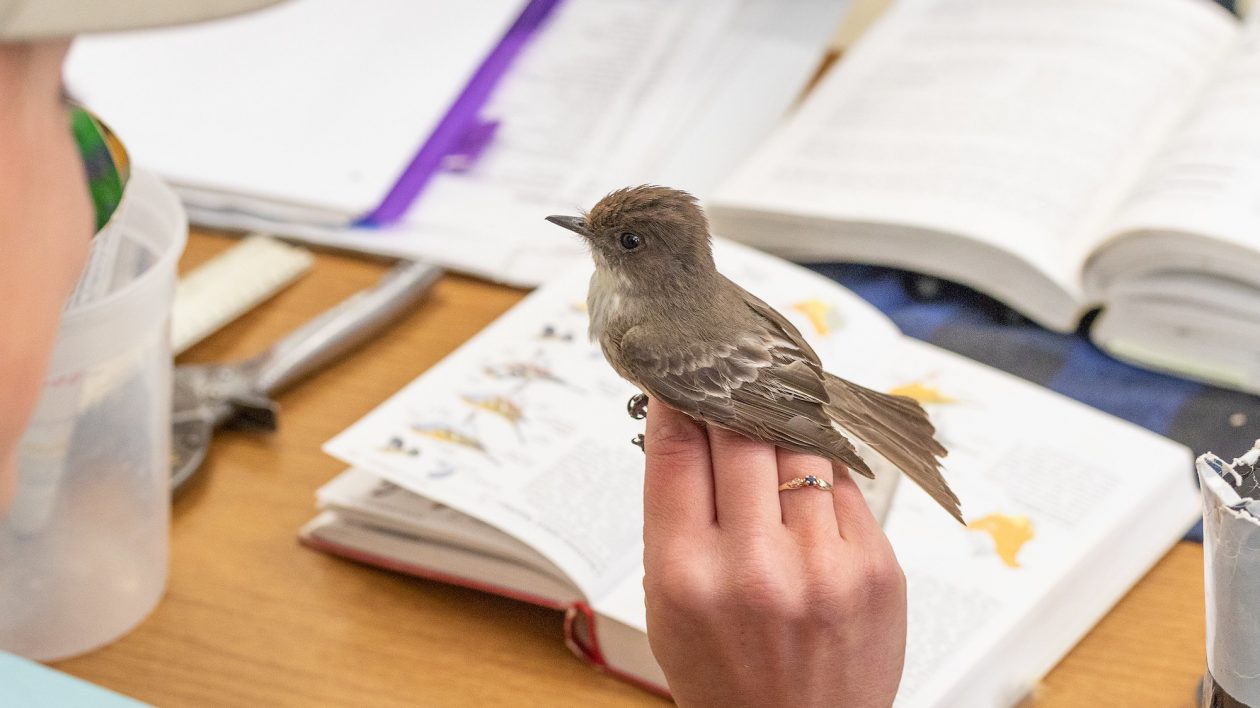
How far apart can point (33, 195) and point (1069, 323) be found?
3.16 ft

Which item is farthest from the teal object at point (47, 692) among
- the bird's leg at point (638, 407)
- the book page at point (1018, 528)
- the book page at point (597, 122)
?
the book page at point (597, 122)

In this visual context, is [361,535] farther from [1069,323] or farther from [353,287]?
[1069,323]

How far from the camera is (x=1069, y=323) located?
4.04 ft

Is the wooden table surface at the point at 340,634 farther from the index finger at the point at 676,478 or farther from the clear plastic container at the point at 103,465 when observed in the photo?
the index finger at the point at 676,478

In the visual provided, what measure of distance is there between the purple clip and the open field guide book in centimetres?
34

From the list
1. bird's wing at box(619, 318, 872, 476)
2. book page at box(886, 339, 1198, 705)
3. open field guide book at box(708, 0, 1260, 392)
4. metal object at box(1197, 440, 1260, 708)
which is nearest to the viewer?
metal object at box(1197, 440, 1260, 708)

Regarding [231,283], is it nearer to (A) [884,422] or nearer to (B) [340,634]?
(B) [340,634]

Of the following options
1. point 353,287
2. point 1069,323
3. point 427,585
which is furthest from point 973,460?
point 353,287

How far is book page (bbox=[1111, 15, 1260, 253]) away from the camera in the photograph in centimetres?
115

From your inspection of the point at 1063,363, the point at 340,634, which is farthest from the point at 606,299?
the point at 1063,363

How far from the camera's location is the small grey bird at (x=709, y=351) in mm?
764

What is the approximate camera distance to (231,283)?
128cm

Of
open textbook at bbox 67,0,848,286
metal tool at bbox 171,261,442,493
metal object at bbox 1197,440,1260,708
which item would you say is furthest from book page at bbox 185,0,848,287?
metal object at bbox 1197,440,1260,708

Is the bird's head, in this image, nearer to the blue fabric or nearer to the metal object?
the metal object
